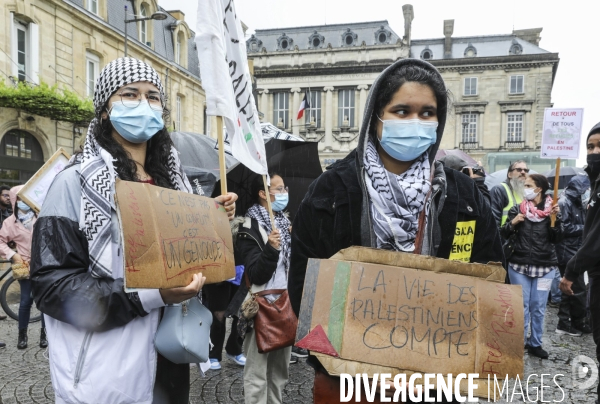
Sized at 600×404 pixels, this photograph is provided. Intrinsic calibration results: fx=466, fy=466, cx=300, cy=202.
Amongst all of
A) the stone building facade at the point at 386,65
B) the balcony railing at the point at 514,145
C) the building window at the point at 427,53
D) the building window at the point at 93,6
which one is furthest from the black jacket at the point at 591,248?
the building window at the point at 427,53

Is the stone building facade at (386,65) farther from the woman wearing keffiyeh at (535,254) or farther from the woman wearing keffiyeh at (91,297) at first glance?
the woman wearing keffiyeh at (91,297)

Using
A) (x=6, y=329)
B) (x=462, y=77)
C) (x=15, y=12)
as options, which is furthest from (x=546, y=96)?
(x=6, y=329)

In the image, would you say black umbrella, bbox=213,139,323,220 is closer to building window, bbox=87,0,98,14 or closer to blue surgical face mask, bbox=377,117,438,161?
blue surgical face mask, bbox=377,117,438,161

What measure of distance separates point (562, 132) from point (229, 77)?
5091 mm

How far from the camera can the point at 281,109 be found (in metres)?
51.1

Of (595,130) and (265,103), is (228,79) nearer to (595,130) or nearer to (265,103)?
(595,130)

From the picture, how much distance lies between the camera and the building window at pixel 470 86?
46.4 meters

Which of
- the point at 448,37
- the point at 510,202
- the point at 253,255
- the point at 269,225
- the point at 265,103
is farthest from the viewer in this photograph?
the point at 265,103

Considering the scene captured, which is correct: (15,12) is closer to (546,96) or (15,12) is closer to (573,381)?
(573,381)

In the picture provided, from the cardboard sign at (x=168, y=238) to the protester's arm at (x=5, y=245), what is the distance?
5475 mm

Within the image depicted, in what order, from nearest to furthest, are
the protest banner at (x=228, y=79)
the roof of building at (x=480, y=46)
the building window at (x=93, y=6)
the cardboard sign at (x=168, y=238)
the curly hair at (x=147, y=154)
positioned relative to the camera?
the cardboard sign at (x=168, y=238) → the curly hair at (x=147, y=154) → the protest banner at (x=228, y=79) → the building window at (x=93, y=6) → the roof of building at (x=480, y=46)

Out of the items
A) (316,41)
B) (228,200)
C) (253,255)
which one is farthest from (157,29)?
(316,41)

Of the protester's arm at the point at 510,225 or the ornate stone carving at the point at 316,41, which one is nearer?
the protester's arm at the point at 510,225

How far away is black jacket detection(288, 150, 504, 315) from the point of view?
6.03 ft
